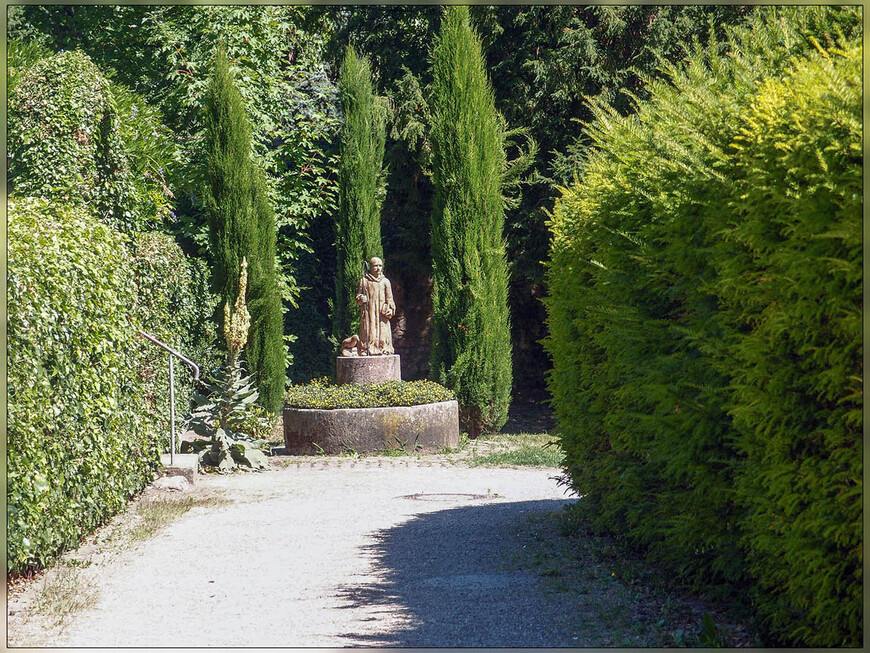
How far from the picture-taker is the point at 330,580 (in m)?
5.28

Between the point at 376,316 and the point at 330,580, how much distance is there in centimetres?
827

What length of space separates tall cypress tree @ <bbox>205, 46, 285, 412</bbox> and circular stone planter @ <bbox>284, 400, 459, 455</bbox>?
2.03 m

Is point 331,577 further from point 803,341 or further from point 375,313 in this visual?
point 375,313

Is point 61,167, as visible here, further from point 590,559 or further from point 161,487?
point 590,559

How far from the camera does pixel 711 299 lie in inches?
160

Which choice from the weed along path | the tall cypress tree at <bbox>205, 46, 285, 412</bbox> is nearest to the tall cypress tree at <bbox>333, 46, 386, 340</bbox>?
the tall cypress tree at <bbox>205, 46, 285, 412</bbox>

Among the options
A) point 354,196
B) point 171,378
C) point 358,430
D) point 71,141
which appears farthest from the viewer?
point 354,196

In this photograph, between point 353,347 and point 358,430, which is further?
point 353,347

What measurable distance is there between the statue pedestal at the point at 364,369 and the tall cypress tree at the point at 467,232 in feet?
5.04

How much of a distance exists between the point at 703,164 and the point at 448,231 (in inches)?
406

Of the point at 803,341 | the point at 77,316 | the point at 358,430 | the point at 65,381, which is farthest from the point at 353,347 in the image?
the point at 803,341

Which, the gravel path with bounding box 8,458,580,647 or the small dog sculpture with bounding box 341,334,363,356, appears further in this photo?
the small dog sculpture with bounding box 341,334,363,356

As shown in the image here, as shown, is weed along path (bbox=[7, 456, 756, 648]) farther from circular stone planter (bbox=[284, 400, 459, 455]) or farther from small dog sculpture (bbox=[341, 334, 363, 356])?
small dog sculpture (bbox=[341, 334, 363, 356])

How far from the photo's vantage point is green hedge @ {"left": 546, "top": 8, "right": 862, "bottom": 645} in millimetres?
3084
